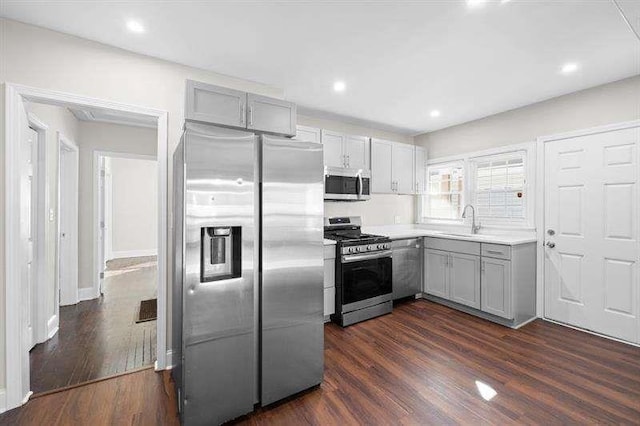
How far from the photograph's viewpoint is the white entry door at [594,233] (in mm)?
2908

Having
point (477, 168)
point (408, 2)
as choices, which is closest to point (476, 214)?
point (477, 168)

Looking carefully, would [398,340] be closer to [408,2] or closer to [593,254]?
[593,254]

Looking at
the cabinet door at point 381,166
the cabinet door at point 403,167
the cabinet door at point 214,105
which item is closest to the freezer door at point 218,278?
the cabinet door at point 214,105

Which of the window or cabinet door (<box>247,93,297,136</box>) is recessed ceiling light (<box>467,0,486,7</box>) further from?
the window

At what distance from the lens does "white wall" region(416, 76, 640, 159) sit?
9.75 ft

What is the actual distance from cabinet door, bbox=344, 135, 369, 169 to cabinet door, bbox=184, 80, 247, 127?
2.10 meters

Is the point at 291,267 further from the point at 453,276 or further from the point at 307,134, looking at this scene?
the point at 453,276

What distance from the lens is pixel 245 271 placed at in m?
1.89

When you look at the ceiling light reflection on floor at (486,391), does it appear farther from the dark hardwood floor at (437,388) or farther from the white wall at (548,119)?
the white wall at (548,119)

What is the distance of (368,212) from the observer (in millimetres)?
4578

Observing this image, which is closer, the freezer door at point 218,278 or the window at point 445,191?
the freezer door at point 218,278

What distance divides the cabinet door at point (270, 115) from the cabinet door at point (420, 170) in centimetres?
313

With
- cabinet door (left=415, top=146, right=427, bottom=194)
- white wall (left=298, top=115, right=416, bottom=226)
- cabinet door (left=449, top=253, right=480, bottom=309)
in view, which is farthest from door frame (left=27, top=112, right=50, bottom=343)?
cabinet door (left=415, top=146, right=427, bottom=194)

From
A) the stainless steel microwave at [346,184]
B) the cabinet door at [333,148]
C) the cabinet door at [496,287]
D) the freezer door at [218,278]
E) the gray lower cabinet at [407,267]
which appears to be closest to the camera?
the freezer door at [218,278]
